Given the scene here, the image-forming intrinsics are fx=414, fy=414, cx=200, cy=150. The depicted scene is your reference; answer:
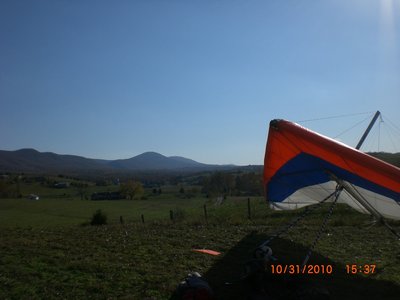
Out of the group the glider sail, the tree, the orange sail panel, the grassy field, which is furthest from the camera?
the tree

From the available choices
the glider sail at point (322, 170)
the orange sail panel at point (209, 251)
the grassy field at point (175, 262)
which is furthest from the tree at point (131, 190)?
the glider sail at point (322, 170)

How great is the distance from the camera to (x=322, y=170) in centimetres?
819

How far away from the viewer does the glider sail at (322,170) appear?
653 centimetres

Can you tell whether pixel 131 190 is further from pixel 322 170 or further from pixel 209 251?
pixel 322 170

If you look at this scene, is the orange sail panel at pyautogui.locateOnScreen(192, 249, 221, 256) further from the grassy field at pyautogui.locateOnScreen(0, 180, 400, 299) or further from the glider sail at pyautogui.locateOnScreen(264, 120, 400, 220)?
the glider sail at pyautogui.locateOnScreen(264, 120, 400, 220)

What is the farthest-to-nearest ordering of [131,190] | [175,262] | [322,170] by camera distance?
1. [131,190]
2. [175,262]
3. [322,170]

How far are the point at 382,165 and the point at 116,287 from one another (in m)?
5.06

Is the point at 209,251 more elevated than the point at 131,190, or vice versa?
the point at 209,251

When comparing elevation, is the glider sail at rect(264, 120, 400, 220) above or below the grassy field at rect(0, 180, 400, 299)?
above

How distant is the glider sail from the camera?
6.53 m

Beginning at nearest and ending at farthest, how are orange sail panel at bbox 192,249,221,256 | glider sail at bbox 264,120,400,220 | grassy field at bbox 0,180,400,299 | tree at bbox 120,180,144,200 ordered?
glider sail at bbox 264,120,400,220 → grassy field at bbox 0,180,400,299 → orange sail panel at bbox 192,249,221,256 → tree at bbox 120,180,144,200

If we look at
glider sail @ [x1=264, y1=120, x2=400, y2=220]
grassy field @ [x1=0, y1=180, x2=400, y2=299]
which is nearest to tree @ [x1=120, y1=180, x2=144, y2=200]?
grassy field @ [x1=0, y1=180, x2=400, y2=299]

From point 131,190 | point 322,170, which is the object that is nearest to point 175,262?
point 322,170

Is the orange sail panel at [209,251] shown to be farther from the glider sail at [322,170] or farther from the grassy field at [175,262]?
the glider sail at [322,170]
